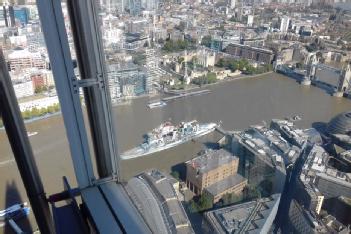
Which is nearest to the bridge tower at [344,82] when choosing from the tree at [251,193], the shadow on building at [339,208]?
the shadow on building at [339,208]

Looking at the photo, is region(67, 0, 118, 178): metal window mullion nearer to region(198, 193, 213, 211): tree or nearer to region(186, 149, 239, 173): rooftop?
region(198, 193, 213, 211): tree

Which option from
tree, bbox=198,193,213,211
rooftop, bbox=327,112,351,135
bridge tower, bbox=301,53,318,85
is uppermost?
bridge tower, bbox=301,53,318,85

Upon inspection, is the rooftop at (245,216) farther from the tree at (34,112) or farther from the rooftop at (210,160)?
the tree at (34,112)

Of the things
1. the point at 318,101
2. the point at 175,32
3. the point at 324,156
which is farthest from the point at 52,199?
the point at 318,101

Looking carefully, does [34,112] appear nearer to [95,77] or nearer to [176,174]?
[176,174]

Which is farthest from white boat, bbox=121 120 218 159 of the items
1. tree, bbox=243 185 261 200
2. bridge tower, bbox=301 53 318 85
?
bridge tower, bbox=301 53 318 85
